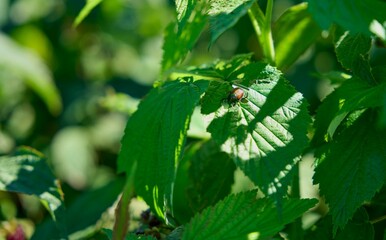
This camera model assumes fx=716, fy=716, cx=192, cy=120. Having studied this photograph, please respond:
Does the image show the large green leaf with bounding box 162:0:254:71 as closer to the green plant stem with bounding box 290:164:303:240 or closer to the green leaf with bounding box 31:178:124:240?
the green plant stem with bounding box 290:164:303:240

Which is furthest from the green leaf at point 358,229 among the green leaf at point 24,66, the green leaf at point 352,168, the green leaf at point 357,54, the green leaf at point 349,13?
the green leaf at point 24,66

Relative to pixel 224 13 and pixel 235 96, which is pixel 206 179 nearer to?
pixel 235 96

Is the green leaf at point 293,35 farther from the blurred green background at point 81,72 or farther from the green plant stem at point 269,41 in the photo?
the blurred green background at point 81,72

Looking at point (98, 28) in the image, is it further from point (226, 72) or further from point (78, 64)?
point (226, 72)

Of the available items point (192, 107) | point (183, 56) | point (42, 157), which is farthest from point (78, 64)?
point (192, 107)

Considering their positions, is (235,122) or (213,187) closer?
(235,122)
